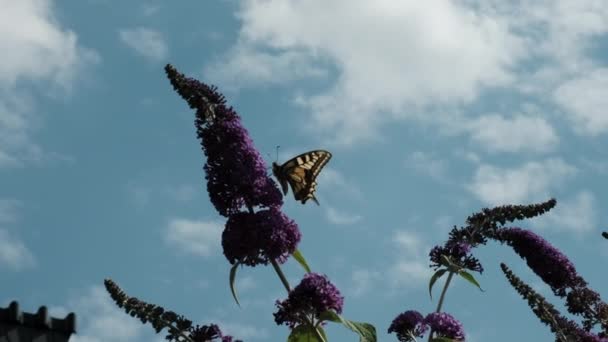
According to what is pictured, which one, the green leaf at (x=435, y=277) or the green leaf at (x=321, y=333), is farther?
the green leaf at (x=435, y=277)

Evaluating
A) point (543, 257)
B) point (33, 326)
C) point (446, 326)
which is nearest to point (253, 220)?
point (446, 326)

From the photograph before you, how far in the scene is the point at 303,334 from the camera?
6.11 metres

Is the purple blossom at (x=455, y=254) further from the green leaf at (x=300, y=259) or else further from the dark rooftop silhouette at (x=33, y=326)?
the dark rooftop silhouette at (x=33, y=326)

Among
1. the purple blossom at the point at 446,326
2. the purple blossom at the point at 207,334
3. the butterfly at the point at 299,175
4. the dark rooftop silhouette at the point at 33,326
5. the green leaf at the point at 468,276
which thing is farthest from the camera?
the dark rooftop silhouette at the point at 33,326

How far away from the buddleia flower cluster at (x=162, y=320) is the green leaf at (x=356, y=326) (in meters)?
0.70

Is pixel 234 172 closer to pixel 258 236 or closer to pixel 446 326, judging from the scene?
pixel 258 236

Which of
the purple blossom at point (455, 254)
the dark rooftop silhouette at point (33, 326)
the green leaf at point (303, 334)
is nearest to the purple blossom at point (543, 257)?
the purple blossom at point (455, 254)

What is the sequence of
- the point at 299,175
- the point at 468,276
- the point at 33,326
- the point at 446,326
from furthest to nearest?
the point at 33,326, the point at 299,175, the point at 468,276, the point at 446,326

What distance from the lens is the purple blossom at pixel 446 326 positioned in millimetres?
7168

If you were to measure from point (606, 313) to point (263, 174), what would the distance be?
3.32 metres

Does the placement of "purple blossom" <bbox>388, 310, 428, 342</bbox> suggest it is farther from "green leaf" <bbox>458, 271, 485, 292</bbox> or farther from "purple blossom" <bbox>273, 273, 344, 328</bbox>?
"purple blossom" <bbox>273, 273, 344, 328</bbox>

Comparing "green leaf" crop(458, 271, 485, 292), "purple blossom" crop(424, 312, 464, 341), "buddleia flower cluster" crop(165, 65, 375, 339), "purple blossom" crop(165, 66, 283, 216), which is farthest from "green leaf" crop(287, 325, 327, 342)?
"green leaf" crop(458, 271, 485, 292)

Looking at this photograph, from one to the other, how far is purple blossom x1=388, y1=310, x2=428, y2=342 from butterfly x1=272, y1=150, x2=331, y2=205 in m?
1.50

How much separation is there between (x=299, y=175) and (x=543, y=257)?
2.32 meters
